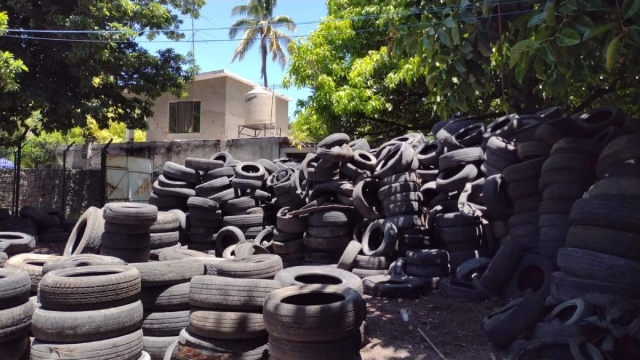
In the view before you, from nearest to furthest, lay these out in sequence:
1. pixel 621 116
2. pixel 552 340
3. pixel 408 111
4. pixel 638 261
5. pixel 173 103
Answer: pixel 552 340 → pixel 638 261 → pixel 621 116 → pixel 408 111 → pixel 173 103

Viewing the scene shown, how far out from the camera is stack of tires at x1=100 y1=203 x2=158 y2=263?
6.55 m

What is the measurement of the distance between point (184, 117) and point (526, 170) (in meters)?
21.1

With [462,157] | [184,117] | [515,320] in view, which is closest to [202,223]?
[462,157]

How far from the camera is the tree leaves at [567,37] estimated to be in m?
3.41

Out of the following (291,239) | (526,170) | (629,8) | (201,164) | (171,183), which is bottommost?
(291,239)

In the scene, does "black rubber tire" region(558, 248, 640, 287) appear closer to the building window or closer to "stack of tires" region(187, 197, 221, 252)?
"stack of tires" region(187, 197, 221, 252)

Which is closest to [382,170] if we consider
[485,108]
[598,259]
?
[598,259]

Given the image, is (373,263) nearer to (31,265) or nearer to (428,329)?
(428,329)

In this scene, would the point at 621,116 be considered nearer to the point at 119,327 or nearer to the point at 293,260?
the point at 293,260

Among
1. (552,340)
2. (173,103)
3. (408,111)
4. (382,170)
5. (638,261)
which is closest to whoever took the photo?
(552,340)

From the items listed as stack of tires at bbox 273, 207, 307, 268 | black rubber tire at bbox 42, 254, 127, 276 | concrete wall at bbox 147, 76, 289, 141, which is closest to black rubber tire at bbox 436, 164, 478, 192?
stack of tires at bbox 273, 207, 307, 268

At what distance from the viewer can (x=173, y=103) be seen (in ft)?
82.5

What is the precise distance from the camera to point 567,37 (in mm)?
3475

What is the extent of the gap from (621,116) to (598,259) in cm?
290
